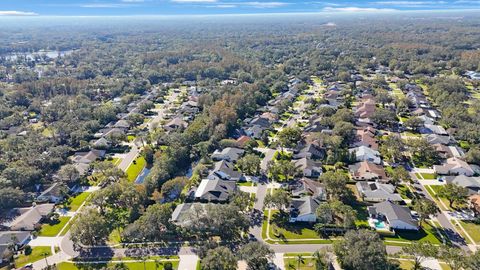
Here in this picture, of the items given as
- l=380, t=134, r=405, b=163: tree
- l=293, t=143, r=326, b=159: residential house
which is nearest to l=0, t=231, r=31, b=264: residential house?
l=293, t=143, r=326, b=159: residential house

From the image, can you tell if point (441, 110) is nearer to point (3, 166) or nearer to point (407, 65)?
point (407, 65)

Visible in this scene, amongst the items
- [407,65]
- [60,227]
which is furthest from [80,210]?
[407,65]

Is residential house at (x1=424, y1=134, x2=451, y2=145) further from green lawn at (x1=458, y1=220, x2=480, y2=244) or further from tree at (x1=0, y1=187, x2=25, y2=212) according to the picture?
tree at (x1=0, y1=187, x2=25, y2=212)

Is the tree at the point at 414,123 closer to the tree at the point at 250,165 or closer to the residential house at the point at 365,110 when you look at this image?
the residential house at the point at 365,110

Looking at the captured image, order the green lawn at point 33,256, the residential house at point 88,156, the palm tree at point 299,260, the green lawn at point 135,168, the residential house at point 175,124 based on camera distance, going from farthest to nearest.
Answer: the residential house at point 175,124, the residential house at point 88,156, the green lawn at point 135,168, the green lawn at point 33,256, the palm tree at point 299,260

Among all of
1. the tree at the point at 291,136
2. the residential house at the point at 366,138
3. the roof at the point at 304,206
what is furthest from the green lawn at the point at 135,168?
the residential house at the point at 366,138
